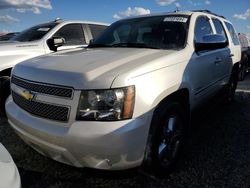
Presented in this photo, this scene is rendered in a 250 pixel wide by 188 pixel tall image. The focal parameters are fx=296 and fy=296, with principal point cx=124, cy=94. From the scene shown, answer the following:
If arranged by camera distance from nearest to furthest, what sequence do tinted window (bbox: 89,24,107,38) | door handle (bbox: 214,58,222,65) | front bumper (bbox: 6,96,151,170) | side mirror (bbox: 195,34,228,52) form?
1. front bumper (bbox: 6,96,151,170)
2. side mirror (bbox: 195,34,228,52)
3. door handle (bbox: 214,58,222,65)
4. tinted window (bbox: 89,24,107,38)

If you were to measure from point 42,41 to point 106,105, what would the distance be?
398cm

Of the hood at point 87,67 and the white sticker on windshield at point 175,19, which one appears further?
the white sticker on windshield at point 175,19

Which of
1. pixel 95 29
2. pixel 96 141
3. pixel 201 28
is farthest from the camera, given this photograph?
pixel 95 29

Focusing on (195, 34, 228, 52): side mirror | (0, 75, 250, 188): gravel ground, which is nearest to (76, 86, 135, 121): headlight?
(0, 75, 250, 188): gravel ground

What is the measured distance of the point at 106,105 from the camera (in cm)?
245

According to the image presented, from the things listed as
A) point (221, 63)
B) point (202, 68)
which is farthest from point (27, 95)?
point (221, 63)

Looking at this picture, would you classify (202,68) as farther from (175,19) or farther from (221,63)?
(221,63)

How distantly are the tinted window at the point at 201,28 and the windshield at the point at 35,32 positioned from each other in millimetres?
3284

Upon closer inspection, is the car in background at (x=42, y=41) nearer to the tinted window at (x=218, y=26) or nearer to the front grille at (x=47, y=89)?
the front grille at (x=47, y=89)

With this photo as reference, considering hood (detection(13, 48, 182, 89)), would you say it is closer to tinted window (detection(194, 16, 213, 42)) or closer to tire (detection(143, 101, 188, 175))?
tire (detection(143, 101, 188, 175))

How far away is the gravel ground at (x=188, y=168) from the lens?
294 centimetres

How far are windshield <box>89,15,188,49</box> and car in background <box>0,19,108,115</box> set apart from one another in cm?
150

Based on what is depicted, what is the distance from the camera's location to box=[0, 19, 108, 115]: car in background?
5.25 metres

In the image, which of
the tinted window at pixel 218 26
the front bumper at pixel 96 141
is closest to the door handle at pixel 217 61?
the tinted window at pixel 218 26
